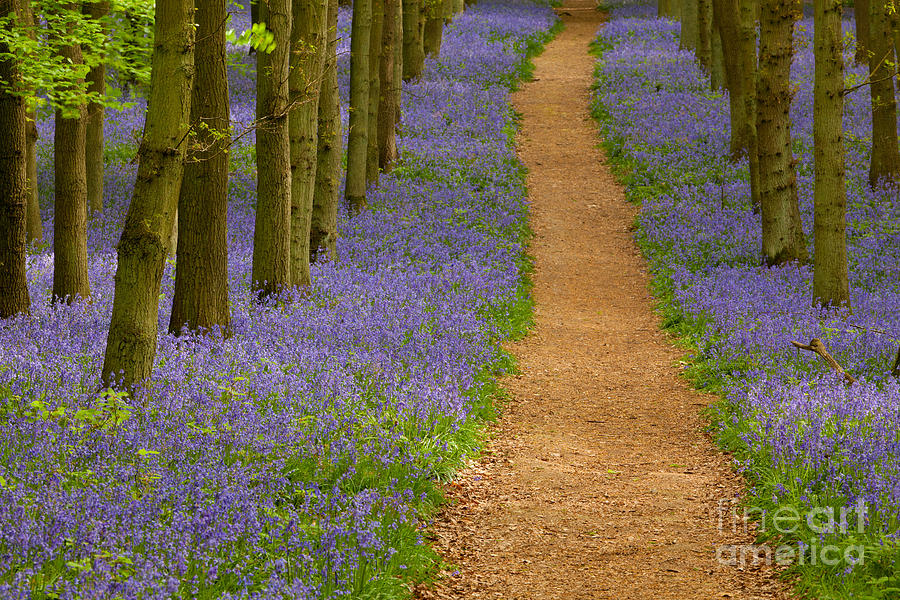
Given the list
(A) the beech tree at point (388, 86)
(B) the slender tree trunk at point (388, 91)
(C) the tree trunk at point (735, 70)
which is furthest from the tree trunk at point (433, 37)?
(C) the tree trunk at point (735, 70)

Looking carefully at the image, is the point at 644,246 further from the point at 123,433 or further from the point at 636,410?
the point at 123,433

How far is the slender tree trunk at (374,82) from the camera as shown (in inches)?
728

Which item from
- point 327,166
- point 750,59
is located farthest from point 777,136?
point 327,166

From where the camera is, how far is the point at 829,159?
11289 millimetres

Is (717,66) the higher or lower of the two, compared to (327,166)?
higher

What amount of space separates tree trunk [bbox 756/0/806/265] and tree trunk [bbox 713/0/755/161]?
363 centimetres

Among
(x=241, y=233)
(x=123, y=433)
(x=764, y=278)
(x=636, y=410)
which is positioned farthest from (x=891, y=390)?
(x=241, y=233)

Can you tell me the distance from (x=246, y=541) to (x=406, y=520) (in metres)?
1.27

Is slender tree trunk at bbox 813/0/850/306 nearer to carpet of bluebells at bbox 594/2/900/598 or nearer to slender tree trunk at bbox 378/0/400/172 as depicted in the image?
carpet of bluebells at bbox 594/2/900/598

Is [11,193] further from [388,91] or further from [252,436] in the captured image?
[388,91]

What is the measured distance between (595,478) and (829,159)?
631 cm

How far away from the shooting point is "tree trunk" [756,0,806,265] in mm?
13750

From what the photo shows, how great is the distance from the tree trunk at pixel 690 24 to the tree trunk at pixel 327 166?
2272cm

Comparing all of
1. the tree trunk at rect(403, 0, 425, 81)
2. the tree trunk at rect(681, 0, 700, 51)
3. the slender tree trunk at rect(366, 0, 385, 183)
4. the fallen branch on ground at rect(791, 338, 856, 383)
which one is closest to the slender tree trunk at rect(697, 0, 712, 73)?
the tree trunk at rect(681, 0, 700, 51)
